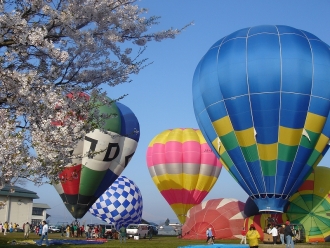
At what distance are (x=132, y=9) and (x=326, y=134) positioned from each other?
52.1ft

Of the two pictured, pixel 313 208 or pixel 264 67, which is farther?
pixel 313 208

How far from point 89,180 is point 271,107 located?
11.2 m

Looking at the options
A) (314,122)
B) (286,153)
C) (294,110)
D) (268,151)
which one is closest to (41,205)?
(268,151)

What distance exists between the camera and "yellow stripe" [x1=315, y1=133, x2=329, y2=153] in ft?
69.9

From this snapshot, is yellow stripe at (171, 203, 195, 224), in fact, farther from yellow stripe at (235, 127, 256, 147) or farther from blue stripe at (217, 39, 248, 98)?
blue stripe at (217, 39, 248, 98)

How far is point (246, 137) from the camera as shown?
21422mm

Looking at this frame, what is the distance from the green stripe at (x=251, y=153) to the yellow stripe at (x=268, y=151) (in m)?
0.22

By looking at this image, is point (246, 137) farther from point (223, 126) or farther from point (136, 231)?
point (136, 231)

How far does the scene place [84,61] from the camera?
24.0 ft

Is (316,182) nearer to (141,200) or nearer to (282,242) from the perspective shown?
(282,242)

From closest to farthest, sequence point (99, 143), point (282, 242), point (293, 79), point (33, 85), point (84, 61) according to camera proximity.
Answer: point (33, 85), point (84, 61), point (282, 242), point (293, 79), point (99, 143)

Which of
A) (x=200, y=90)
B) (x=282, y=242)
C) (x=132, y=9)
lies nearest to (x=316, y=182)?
(x=282, y=242)

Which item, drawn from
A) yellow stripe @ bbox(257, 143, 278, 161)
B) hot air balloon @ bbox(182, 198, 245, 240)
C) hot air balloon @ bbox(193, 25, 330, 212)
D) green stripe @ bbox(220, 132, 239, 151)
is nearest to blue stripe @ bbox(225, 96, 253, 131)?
hot air balloon @ bbox(193, 25, 330, 212)

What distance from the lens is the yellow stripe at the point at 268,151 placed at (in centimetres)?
2116
